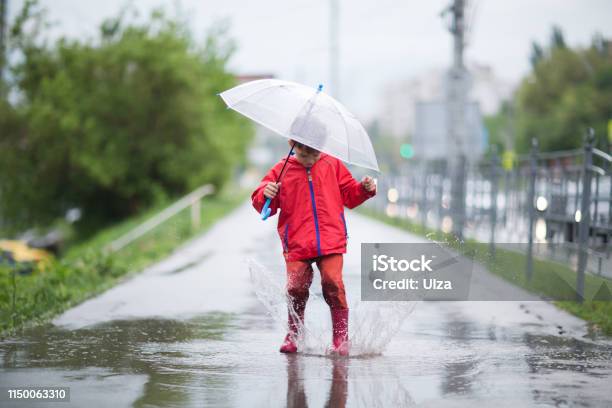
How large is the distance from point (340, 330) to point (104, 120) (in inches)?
1022

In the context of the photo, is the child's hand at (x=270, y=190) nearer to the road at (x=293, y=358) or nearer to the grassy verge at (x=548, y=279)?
the road at (x=293, y=358)

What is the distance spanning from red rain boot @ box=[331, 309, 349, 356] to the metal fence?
3.48 metres

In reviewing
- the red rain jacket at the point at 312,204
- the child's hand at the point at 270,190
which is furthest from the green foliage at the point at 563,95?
the child's hand at the point at 270,190

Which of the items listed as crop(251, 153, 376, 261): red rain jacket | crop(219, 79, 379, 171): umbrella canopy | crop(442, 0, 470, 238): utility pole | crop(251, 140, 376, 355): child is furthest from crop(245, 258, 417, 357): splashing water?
crop(442, 0, 470, 238): utility pole

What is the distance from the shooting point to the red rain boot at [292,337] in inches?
304

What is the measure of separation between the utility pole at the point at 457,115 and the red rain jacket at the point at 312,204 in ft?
38.6

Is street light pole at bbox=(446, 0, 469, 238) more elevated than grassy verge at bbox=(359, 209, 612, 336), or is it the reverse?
street light pole at bbox=(446, 0, 469, 238)

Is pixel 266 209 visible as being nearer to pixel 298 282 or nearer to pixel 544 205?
pixel 298 282

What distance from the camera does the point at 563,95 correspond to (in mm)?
67562

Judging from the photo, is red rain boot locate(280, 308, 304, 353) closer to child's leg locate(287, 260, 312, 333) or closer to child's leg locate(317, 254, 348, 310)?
child's leg locate(287, 260, 312, 333)

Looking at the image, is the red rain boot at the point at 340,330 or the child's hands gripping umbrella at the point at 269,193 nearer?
the child's hands gripping umbrella at the point at 269,193

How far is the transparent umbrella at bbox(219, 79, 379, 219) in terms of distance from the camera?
715cm

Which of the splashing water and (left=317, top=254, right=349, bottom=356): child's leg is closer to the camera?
(left=317, top=254, right=349, bottom=356): child's leg

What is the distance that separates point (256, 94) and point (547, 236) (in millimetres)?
6430
